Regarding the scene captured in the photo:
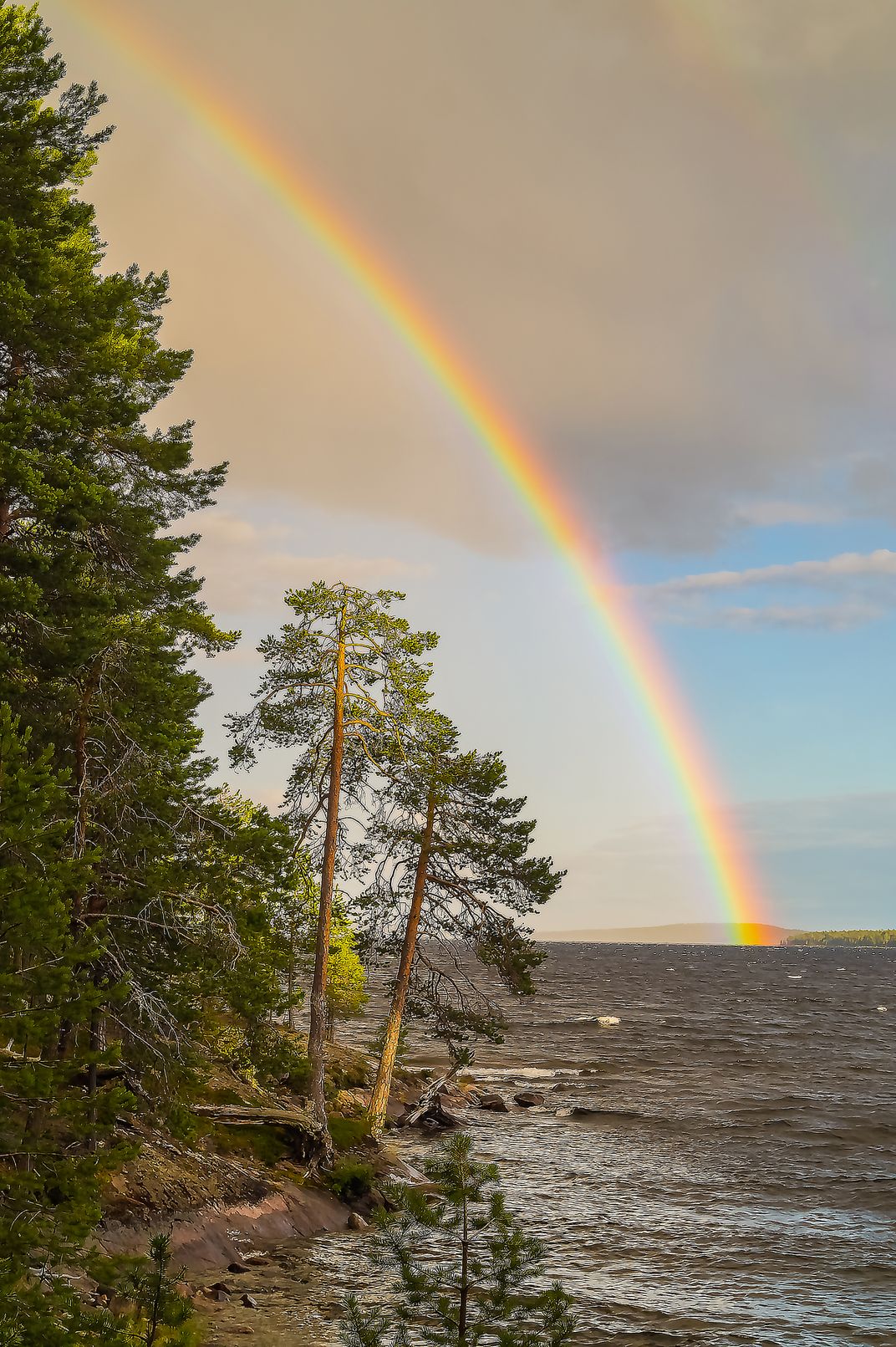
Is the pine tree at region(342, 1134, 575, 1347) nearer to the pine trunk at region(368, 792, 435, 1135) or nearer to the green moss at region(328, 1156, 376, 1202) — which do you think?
the green moss at region(328, 1156, 376, 1202)

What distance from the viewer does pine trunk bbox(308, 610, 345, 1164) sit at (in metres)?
25.3

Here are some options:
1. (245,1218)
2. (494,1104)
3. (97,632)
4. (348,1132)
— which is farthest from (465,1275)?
(494,1104)

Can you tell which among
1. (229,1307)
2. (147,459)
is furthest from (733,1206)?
(147,459)

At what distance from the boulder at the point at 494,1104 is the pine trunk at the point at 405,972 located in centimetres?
1546

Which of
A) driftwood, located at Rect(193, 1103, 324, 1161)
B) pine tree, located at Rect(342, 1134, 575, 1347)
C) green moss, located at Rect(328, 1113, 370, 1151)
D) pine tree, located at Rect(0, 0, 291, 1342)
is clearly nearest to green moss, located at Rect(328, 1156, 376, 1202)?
driftwood, located at Rect(193, 1103, 324, 1161)

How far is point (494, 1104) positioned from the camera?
148 feet

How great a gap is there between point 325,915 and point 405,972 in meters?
5.81

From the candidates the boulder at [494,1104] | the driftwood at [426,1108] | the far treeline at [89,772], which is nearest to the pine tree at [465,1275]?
the far treeline at [89,772]

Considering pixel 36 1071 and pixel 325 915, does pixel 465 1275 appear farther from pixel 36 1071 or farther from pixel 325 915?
pixel 325 915

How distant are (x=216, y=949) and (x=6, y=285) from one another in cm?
1191

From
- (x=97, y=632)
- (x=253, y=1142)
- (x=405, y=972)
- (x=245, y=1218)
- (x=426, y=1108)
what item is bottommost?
(x=426, y=1108)

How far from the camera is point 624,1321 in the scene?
20031mm

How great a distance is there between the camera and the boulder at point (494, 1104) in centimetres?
4469

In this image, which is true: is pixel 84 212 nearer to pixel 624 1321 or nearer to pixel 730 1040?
pixel 624 1321
